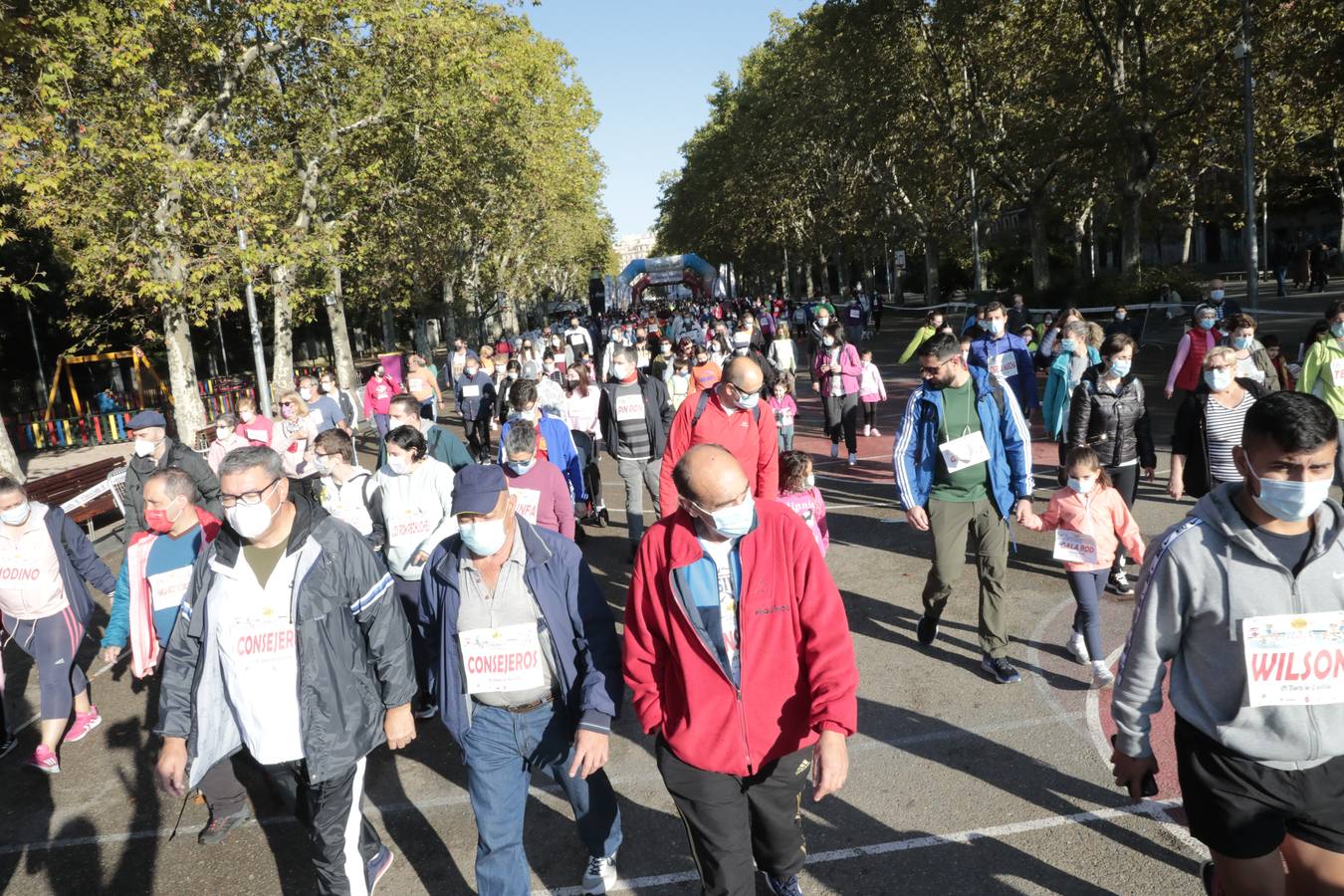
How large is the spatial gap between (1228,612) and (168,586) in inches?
197

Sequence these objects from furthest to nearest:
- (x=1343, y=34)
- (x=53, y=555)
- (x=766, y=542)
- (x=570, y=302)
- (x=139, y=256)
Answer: (x=570, y=302)
(x=139, y=256)
(x=1343, y=34)
(x=53, y=555)
(x=766, y=542)

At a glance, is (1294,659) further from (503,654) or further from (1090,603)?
(1090,603)

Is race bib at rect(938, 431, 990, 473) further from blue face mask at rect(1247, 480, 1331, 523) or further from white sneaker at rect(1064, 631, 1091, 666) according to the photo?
blue face mask at rect(1247, 480, 1331, 523)

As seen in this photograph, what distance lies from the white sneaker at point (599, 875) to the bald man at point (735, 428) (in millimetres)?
2526

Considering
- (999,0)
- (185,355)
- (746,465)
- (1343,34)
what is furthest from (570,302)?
(746,465)

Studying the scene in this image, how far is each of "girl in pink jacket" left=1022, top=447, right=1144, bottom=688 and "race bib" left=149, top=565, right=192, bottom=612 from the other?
4922 millimetres

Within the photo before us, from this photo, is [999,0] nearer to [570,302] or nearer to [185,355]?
[185,355]

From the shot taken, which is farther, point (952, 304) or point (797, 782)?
point (952, 304)

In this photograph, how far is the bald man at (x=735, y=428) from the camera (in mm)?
6023

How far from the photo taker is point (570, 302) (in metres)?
83.5

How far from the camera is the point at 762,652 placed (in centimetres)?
296

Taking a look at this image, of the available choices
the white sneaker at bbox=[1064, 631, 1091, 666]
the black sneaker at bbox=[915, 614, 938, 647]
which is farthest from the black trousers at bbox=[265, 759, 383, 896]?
the white sneaker at bbox=[1064, 631, 1091, 666]

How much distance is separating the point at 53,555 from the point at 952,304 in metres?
31.2

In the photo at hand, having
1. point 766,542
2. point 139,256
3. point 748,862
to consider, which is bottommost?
point 748,862
